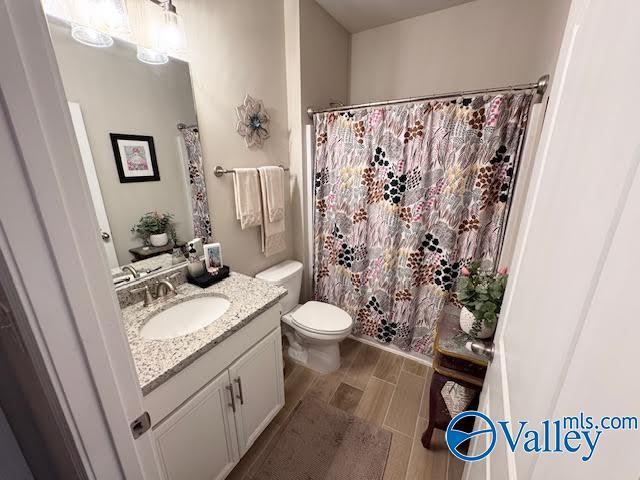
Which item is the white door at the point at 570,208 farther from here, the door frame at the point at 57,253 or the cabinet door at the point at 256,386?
the cabinet door at the point at 256,386

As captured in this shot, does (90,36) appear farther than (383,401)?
No

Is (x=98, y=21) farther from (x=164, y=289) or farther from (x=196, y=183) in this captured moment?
(x=164, y=289)

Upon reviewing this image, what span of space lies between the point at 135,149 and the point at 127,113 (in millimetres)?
148

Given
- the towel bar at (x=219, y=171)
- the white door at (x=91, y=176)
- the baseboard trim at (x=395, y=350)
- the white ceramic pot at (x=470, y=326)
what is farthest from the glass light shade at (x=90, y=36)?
the baseboard trim at (x=395, y=350)

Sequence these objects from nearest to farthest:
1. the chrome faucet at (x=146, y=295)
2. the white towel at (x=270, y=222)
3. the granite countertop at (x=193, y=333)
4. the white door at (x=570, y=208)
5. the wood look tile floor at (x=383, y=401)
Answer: the white door at (x=570, y=208) → the granite countertop at (x=193, y=333) → the chrome faucet at (x=146, y=295) → the wood look tile floor at (x=383, y=401) → the white towel at (x=270, y=222)

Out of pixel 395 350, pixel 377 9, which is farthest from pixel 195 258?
pixel 377 9

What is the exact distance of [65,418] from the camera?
1.46ft

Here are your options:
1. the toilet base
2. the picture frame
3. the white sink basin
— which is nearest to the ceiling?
the picture frame

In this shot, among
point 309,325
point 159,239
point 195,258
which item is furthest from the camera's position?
point 309,325

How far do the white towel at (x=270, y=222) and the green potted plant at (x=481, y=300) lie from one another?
4.05 ft

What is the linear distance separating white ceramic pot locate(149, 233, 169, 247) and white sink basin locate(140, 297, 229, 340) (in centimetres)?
33

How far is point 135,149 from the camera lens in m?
1.19

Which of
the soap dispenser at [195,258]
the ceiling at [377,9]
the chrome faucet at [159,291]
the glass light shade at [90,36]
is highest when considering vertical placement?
the ceiling at [377,9]

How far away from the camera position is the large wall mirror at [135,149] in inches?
40.1
